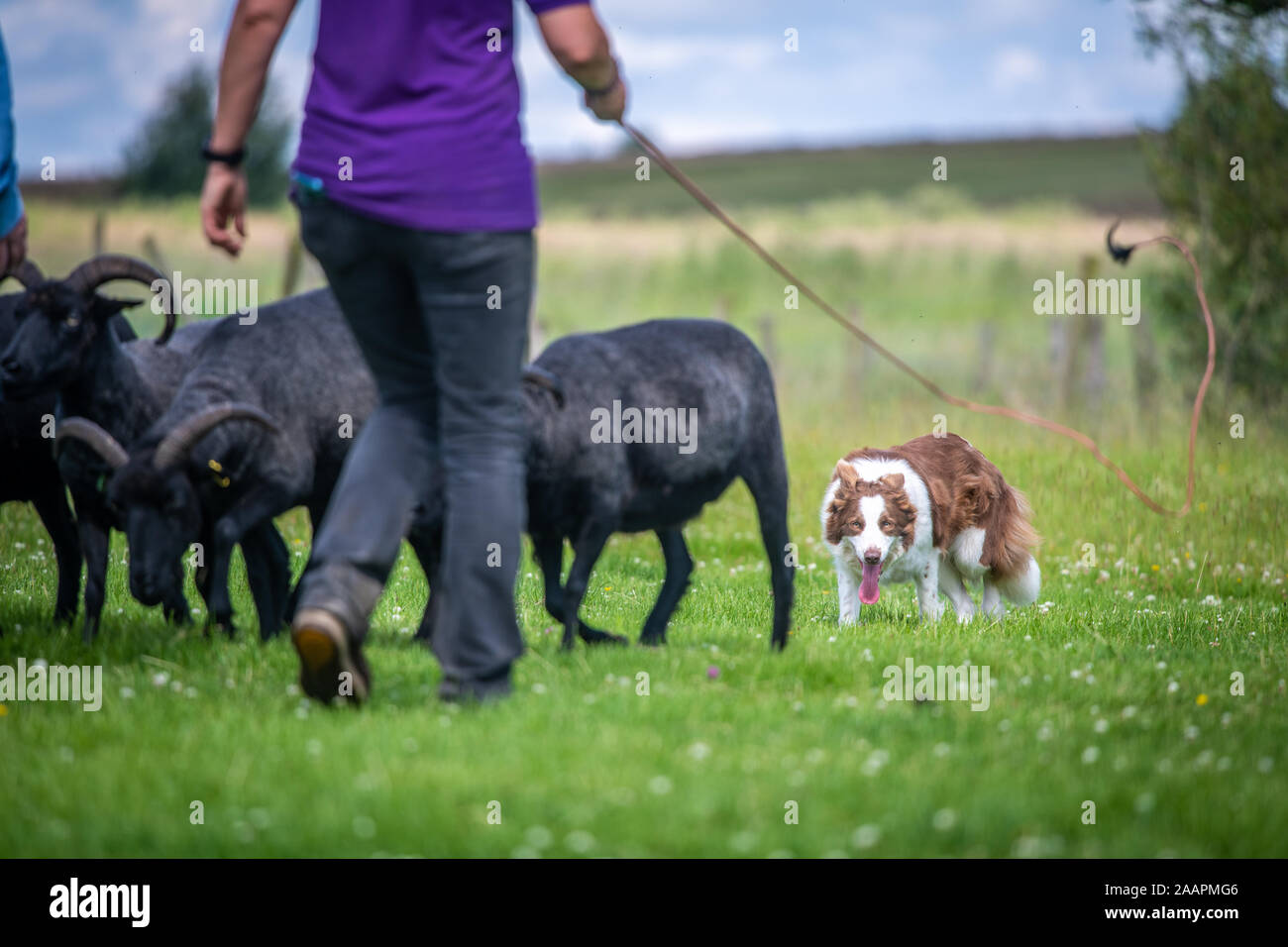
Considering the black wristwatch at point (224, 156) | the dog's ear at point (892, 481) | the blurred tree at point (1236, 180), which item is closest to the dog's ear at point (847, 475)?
the dog's ear at point (892, 481)

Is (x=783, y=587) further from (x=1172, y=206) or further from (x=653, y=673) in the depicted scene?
(x=1172, y=206)

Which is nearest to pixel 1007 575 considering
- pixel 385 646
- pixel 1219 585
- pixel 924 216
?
pixel 1219 585

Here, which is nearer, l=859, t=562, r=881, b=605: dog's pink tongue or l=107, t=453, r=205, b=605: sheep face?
l=107, t=453, r=205, b=605: sheep face

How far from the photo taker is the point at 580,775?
4.05 metres

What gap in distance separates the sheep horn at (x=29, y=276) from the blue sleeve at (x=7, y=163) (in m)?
1.00

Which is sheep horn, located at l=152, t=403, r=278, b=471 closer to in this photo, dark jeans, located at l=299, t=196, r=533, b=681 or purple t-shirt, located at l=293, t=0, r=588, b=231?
dark jeans, located at l=299, t=196, r=533, b=681

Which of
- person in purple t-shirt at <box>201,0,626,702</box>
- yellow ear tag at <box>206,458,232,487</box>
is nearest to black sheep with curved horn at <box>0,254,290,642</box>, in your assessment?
yellow ear tag at <box>206,458,232,487</box>

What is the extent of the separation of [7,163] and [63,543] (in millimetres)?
2314

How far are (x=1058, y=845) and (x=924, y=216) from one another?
151 ft

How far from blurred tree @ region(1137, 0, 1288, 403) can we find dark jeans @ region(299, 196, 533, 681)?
13.2 m

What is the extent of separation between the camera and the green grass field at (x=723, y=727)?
3.68m

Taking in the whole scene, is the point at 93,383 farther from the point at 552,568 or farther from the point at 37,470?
the point at 552,568

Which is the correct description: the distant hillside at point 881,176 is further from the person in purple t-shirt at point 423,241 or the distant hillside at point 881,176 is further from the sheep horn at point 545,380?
the person in purple t-shirt at point 423,241

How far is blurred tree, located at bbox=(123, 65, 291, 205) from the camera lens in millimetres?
50312
